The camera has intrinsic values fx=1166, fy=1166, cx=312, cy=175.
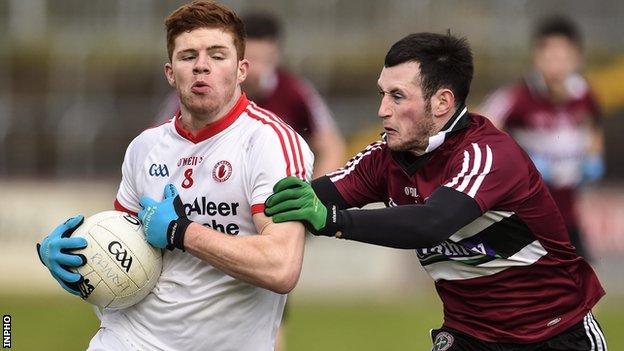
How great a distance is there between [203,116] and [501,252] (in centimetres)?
157

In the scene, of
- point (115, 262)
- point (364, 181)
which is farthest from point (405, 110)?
point (115, 262)

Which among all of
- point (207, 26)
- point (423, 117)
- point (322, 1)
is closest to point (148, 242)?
point (207, 26)

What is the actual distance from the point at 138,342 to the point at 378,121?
1175 cm

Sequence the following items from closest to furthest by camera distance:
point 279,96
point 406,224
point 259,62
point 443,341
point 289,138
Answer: point 406,224
point 289,138
point 443,341
point 259,62
point 279,96

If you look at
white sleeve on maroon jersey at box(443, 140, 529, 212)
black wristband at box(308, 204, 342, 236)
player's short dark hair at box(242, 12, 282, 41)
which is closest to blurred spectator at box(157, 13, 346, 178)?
player's short dark hair at box(242, 12, 282, 41)

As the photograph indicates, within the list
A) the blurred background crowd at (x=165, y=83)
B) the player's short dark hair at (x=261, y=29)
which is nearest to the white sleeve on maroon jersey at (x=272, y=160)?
the player's short dark hair at (x=261, y=29)

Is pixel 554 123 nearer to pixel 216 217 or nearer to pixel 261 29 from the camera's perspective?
pixel 261 29

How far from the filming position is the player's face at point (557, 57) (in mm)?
10305

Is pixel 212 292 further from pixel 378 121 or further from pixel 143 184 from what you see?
pixel 378 121

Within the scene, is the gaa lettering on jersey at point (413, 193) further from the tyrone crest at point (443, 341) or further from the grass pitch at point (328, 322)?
the grass pitch at point (328, 322)

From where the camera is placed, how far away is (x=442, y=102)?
5668 millimetres

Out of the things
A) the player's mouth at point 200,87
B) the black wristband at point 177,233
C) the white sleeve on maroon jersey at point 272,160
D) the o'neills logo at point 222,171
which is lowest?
the black wristband at point 177,233

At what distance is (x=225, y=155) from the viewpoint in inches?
210

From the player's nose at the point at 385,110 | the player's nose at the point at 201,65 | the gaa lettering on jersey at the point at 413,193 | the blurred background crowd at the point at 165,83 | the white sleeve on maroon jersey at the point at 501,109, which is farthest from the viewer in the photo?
the blurred background crowd at the point at 165,83
